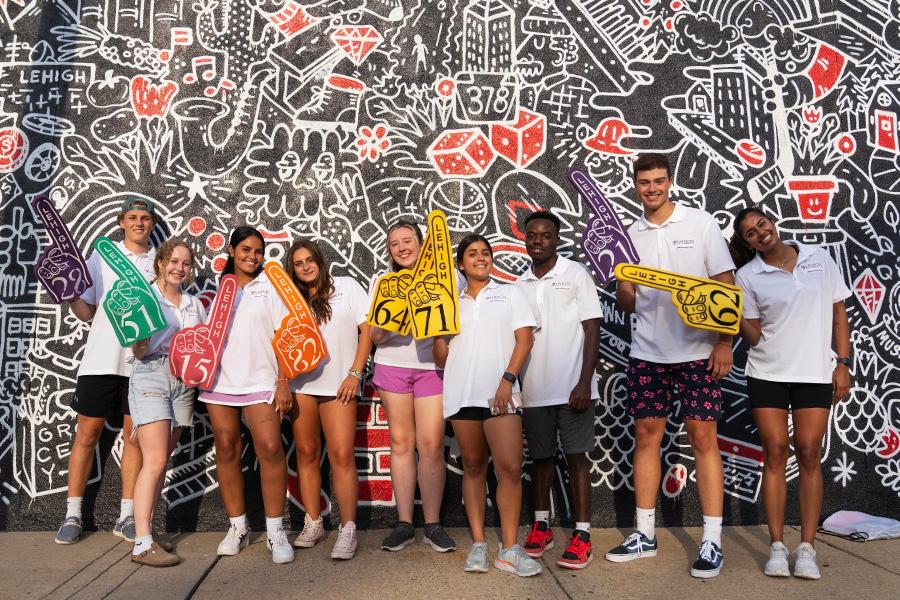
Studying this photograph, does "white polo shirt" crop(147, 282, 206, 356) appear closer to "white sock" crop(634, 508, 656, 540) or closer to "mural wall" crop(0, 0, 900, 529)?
"mural wall" crop(0, 0, 900, 529)

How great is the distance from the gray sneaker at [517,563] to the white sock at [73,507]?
2737 millimetres

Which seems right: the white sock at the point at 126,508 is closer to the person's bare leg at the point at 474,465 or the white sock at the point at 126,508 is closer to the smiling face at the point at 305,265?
the smiling face at the point at 305,265

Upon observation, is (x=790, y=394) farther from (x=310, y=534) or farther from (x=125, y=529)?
(x=125, y=529)

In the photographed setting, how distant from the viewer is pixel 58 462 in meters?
5.23

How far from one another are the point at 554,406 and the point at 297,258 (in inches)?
71.2

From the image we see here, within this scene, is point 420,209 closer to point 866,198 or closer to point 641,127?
point 641,127

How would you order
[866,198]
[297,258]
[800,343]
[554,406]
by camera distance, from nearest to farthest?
[800,343]
[554,406]
[297,258]
[866,198]

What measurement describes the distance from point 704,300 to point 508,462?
1356 mm

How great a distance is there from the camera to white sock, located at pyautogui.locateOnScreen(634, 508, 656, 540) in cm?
442

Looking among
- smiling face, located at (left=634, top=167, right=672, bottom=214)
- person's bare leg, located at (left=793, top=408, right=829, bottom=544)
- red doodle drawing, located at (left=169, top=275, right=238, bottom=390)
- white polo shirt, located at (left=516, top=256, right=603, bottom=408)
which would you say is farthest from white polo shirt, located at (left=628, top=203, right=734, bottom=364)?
red doodle drawing, located at (left=169, top=275, right=238, bottom=390)

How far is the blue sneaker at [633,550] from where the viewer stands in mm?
4367

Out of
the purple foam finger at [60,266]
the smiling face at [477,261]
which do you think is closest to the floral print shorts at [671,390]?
the smiling face at [477,261]

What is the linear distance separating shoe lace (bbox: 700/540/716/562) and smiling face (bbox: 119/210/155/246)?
12.9 ft

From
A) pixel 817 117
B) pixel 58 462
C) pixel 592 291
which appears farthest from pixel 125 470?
pixel 817 117
